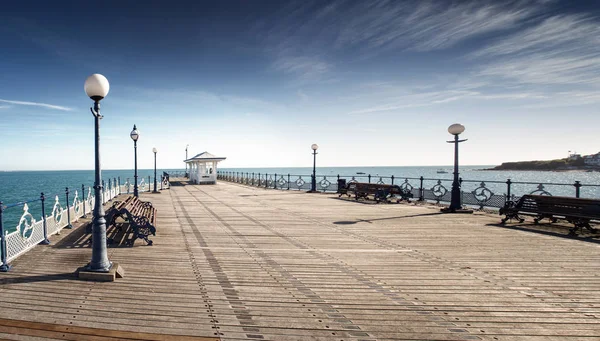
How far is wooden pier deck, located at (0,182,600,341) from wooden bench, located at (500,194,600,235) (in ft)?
2.15

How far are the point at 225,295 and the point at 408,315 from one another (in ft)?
Answer: 7.73

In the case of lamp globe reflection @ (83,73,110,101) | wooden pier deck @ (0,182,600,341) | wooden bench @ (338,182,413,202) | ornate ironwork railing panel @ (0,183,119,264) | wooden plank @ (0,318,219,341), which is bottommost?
wooden plank @ (0,318,219,341)

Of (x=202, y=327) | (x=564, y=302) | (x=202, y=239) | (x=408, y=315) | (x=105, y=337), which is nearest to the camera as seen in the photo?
(x=105, y=337)

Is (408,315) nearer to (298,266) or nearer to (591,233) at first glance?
(298,266)

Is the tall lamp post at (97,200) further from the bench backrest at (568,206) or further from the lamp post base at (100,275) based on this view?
the bench backrest at (568,206)

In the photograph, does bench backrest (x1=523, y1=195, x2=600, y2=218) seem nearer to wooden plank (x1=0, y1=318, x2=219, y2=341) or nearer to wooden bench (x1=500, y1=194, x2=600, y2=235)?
wooden bench (x1=500, y1=194, x2=600, y2=235)

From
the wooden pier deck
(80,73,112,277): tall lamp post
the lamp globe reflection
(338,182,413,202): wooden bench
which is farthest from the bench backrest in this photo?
the lamp globe reflection

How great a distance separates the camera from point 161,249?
6250 millimetres

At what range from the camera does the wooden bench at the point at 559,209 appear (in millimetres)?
7297

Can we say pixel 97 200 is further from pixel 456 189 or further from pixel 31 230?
pixel 456 189

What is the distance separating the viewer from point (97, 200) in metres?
4.68

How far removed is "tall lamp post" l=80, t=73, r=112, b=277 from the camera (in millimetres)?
4680

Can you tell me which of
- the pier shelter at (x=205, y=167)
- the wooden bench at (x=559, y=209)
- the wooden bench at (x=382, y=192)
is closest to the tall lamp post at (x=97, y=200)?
the wooden bench at (x=559, y=209)

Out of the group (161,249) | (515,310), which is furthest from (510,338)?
(161,249)
